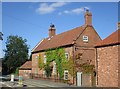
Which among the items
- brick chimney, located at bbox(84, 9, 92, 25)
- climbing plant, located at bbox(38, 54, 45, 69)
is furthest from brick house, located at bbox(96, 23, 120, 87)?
climbing plant, located at bbox(38, 54, 45, 69)

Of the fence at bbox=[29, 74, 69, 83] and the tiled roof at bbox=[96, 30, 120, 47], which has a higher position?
the tiled roof at bbox=[96, 30, 120, 47]

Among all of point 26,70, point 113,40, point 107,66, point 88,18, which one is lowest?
point 26,70

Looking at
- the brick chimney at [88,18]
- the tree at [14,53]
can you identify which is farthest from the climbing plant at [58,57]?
the tree at [14,53]

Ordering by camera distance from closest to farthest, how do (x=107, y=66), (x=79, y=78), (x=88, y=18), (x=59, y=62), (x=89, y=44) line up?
(x=107, y=66)
(x=79, y=78)
(x=89, y=44)
(x=88, y=18)
(x=59, y=62)

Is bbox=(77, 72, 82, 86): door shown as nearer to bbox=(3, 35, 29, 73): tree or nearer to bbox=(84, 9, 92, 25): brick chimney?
bbox=(84, 9, 92, 25): brick chimney

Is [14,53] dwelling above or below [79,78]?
above

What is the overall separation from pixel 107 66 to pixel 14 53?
62.8 meters

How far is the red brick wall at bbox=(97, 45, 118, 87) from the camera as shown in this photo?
118 ft

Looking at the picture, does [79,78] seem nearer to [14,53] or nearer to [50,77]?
[50,77]

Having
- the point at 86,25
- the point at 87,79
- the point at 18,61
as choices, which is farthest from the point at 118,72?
the point at 18,61

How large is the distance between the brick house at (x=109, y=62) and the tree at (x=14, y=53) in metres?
56.1

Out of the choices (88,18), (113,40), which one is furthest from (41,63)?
(113,40)

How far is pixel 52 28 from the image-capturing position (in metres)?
66.1

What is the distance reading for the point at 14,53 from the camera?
96.1 meters
